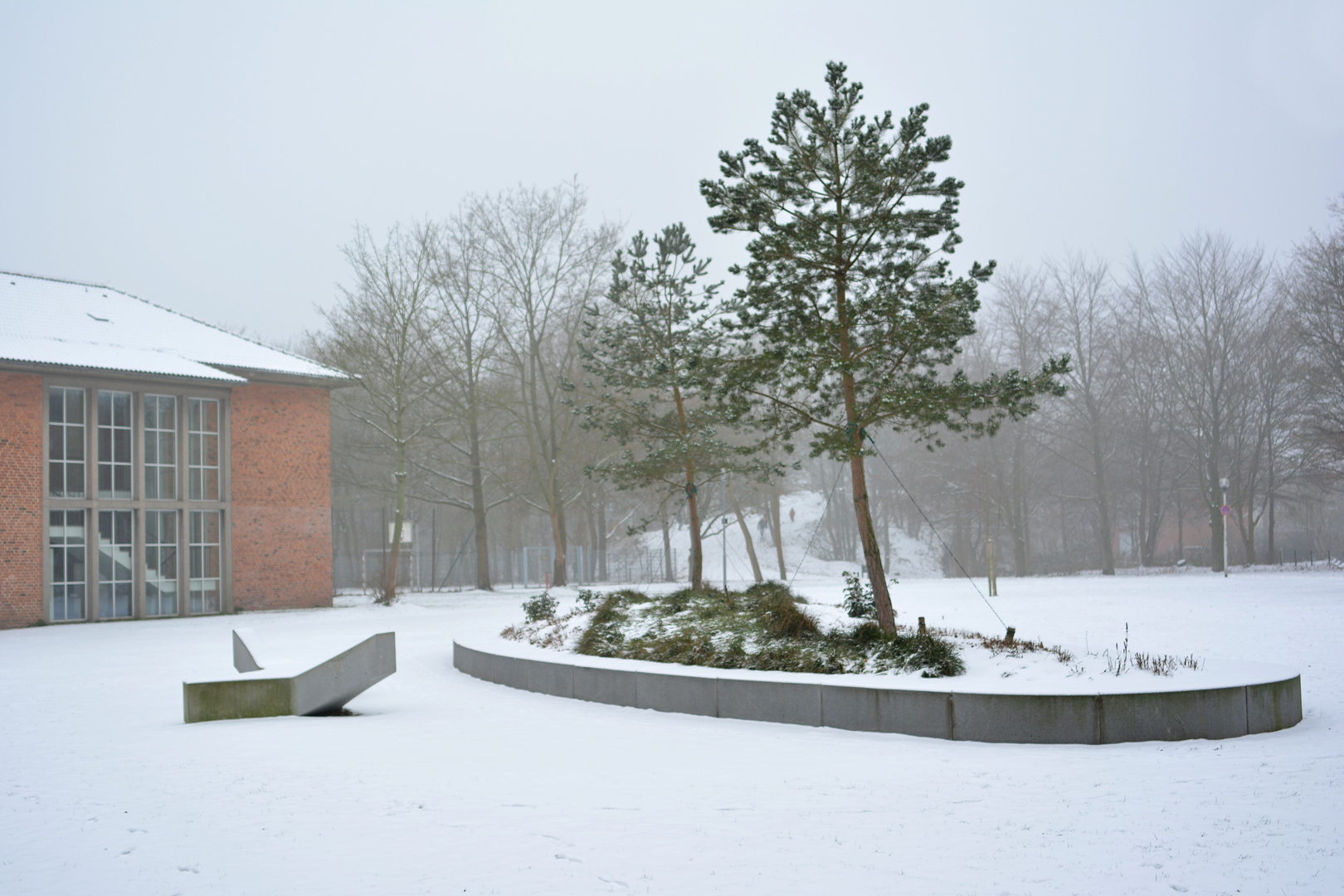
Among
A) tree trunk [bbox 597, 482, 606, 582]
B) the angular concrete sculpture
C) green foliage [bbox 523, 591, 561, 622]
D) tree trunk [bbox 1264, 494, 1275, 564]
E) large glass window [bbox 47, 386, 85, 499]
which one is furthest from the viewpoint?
tree trunk [bbox 597, 482, 606, 582]

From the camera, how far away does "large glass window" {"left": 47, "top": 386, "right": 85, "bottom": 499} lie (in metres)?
26.9

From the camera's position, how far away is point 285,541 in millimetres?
31719

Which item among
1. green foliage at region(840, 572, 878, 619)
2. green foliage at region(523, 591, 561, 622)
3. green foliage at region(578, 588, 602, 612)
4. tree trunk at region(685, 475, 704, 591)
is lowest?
green foliage at region(523, 591, 561, 622)

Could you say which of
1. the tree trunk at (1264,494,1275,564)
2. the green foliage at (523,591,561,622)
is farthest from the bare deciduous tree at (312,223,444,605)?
the tree trunk at (1264,494,1275,564)

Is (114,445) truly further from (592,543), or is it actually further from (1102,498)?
(1102,498)

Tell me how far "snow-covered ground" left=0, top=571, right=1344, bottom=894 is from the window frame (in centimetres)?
1593

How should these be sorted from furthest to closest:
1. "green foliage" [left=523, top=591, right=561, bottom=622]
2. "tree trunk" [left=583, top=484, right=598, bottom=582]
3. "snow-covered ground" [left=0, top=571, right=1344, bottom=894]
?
"tree trunk" [left=583, top=484, right=598, bottom=582], "green foliage" [left=523, top=591, right=561, bottom=622], "snow-covered ground" [left=0, top=571, right=1344, bottom=894]

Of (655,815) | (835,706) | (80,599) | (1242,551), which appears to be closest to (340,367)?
(80,599)

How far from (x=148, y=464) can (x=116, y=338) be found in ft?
12.0

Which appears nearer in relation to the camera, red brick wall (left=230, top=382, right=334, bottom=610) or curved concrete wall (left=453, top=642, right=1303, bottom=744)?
curved concrete wall (left=453, top=642, right=1303, bottom=744)

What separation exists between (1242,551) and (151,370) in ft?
158

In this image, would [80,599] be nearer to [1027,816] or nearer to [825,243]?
[825,243]

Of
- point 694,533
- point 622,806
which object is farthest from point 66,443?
point 622,806

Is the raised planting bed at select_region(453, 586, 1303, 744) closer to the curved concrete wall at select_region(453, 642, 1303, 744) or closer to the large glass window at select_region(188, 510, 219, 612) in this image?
the curved concrete wall at select_region(453, 642, 1303, 744)
